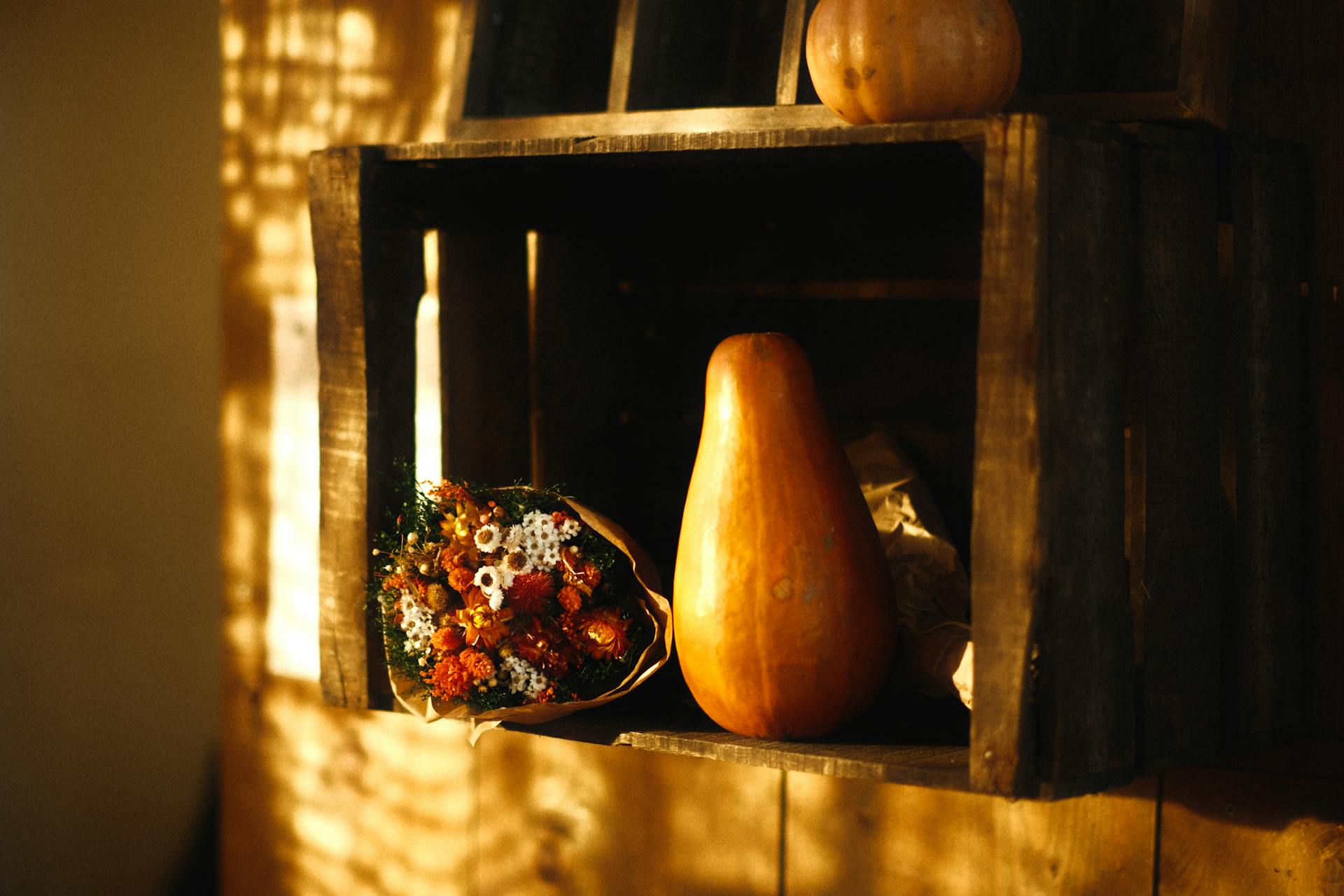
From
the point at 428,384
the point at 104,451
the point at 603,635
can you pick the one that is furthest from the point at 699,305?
the point at 104,451

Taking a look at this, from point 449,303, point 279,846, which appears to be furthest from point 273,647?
point 449,303

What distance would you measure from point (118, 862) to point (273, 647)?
18.0 inches

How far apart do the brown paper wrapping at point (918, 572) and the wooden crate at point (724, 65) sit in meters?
0.32

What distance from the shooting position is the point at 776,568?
917 mm

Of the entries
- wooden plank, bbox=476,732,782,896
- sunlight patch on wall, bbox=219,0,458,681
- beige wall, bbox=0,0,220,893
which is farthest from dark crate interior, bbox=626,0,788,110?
beige wall, bbox=0,0,220,893

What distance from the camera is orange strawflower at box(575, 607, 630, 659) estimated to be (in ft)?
3.29

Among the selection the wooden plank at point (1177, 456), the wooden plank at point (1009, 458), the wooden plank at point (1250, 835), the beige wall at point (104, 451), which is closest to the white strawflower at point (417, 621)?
the wooden plank at point (1009, 458)

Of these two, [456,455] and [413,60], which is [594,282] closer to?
[456,455]

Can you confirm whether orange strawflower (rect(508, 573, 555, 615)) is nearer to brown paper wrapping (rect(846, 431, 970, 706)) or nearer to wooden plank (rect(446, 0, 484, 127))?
brown paper wrapping (rect(846, 431, 970, 706))

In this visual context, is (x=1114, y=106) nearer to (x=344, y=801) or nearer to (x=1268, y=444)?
(x=1268, y=444)

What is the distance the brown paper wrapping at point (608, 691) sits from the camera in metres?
0.99

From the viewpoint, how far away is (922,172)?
109 centimetres

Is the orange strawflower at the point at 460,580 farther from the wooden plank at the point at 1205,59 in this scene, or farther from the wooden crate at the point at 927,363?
the wooden plank at the point at 1205,59

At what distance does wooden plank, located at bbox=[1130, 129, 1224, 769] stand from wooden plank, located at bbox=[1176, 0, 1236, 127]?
0.18 feet
